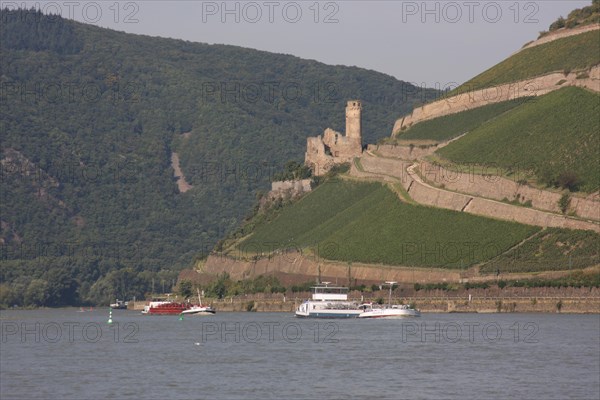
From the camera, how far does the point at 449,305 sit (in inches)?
4926

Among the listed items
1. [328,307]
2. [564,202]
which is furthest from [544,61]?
[328,307]

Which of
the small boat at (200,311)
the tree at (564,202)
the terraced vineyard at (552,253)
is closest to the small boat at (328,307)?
the terraced vineyard at (552,253)

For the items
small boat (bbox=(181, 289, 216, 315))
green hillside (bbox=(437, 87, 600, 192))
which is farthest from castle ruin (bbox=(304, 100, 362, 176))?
small boat (bbox=(181, 289, 216, 315))

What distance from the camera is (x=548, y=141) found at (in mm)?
146250

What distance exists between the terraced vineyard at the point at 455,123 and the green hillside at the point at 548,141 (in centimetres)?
437

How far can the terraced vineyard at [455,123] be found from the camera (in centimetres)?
16962

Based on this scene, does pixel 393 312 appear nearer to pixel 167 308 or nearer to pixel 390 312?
pixel 390 312

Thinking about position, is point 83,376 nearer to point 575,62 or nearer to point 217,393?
point 217,393

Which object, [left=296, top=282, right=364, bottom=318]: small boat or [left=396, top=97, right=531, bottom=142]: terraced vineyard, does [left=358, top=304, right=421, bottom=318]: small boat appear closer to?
[left=296, top=282, right=364, bottom=318]: small boat

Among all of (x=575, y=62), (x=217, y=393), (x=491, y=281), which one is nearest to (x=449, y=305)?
(x=491, y=281)

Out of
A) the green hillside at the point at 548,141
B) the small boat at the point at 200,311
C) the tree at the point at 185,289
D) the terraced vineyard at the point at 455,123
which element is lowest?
the small boat at the point at 200,311

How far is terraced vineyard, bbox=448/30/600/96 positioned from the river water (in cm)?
5170

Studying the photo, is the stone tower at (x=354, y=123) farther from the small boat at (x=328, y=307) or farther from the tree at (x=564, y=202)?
the small boat at (x=328, y=307)

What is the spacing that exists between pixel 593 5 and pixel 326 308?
6617 cm
